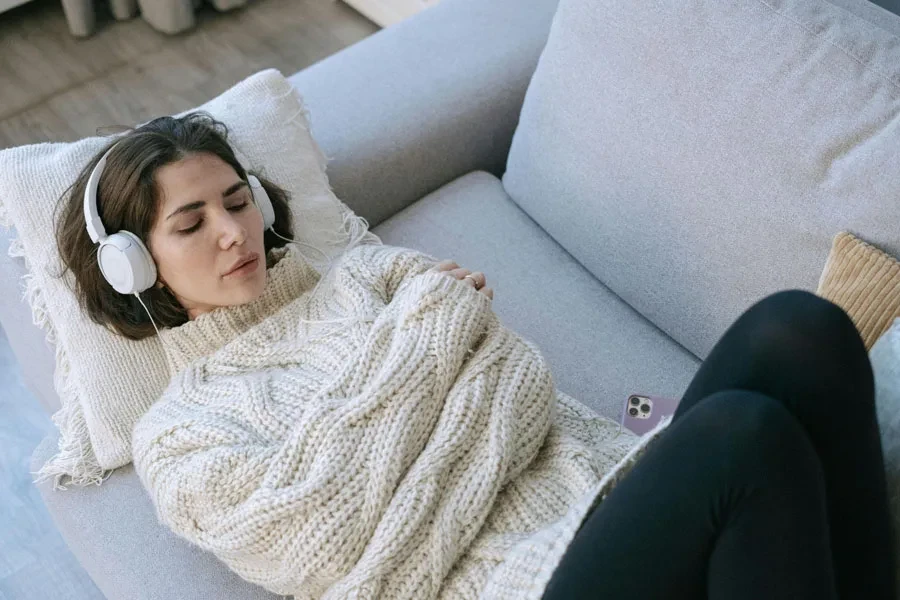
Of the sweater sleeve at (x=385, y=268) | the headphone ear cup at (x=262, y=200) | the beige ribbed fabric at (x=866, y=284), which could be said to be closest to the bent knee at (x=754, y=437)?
the beige ribbed fabric at (x=866, y=284)

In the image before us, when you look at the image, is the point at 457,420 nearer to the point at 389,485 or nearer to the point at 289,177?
the point at 389,485

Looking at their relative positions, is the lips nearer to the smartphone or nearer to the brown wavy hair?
the brown wavy hair

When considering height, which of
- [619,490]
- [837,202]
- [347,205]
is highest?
[837,202]

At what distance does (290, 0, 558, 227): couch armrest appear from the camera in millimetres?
1757

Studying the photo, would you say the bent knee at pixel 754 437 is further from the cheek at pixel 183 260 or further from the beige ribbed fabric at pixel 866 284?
the cheek at pixel 183 260

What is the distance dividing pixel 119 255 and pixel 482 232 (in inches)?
27.5

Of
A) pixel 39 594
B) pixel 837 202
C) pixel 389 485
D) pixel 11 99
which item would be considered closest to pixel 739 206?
pixel 837 202

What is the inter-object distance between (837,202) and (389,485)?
730 mm

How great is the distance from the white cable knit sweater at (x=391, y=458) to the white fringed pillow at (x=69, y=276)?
135 millimetres

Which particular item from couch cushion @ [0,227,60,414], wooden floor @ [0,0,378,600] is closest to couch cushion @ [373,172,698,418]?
couch cushion @ [0,227,60,414]

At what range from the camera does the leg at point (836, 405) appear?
3.30 ft

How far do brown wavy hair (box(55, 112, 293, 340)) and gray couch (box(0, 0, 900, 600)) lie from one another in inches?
7.1

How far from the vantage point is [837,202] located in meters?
1.27

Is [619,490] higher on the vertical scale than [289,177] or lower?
higher
